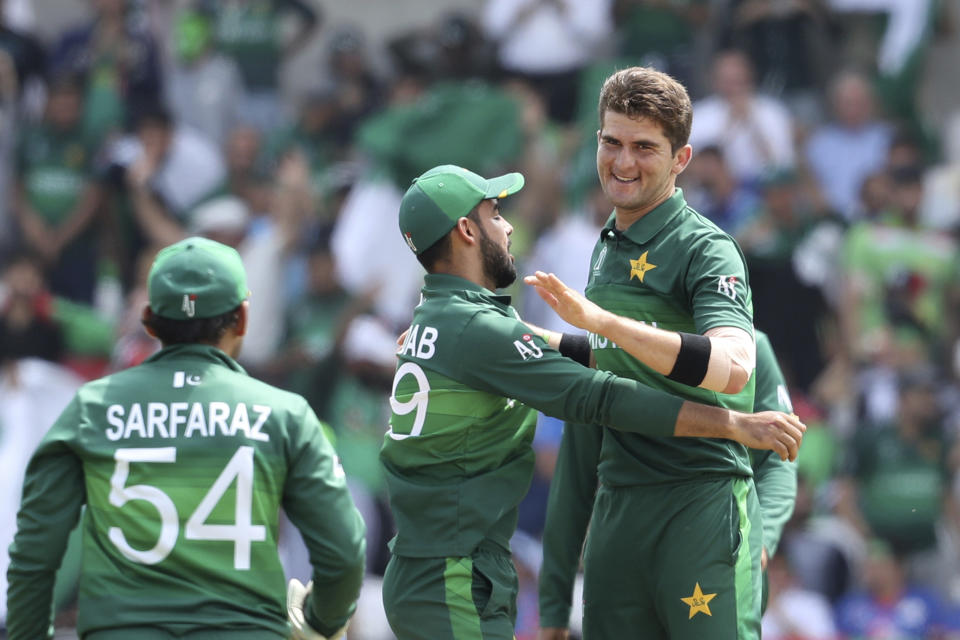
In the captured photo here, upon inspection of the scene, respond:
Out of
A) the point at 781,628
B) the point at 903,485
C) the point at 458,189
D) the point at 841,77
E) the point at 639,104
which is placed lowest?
the point at 781,628

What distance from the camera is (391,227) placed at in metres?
11.1

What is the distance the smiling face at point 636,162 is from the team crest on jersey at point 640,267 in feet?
0.52

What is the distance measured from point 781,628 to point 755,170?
130 inches

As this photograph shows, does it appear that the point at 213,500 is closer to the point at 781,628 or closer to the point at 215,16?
the point at 781,628

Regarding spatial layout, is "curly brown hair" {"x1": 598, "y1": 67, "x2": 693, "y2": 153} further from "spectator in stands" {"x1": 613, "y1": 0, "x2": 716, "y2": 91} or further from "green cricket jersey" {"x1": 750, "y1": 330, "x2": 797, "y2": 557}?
"spectator in stands" {"x1": 613, "y1": 0, "x2": 716, "y2": 91}

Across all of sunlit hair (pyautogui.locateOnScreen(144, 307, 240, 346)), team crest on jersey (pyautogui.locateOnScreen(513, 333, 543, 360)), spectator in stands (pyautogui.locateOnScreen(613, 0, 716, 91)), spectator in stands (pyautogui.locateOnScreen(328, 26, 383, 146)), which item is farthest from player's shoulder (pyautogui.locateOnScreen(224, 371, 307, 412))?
spectator in stands (pyautogui.locateOnScreen(328, 26, 383, 146))

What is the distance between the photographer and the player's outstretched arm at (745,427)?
13.0ft

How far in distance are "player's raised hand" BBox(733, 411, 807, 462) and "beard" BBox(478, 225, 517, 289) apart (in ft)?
2.77

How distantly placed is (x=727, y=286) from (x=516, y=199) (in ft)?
22.9

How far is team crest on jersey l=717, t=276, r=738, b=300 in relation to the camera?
4039 millimetres

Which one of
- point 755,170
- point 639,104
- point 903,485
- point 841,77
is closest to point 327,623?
point 639,104

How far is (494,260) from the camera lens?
4.33 m

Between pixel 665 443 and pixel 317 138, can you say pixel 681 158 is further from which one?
pixel 317 138

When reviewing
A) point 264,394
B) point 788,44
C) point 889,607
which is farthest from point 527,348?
point 788,44
